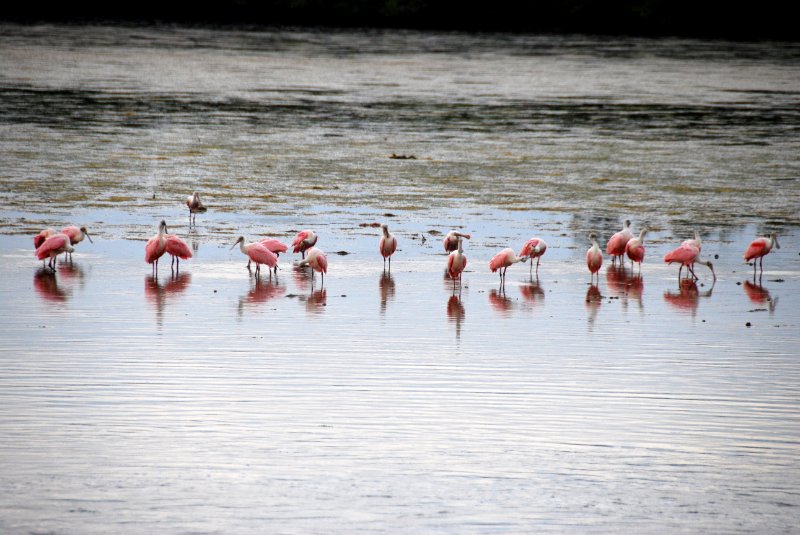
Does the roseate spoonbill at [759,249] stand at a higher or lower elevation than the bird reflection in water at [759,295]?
higher

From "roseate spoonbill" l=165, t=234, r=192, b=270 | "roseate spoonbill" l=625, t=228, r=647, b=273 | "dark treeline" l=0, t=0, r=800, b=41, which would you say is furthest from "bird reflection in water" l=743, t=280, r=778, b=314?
"dark treeline" l=0, t=0, r=800, b=41

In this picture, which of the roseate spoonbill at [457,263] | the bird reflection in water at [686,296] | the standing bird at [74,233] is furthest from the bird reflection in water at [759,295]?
the standing bird at [74,233]

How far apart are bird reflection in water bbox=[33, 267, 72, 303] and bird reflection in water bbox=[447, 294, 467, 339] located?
312 cm

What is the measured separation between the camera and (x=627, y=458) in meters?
6.96

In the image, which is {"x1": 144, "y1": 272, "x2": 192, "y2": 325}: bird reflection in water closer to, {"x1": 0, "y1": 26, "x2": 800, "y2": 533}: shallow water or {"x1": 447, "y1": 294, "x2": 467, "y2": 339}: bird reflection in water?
{"x1": 0, "y1": 26, "x2": 800, "y2": 533}: shallow water

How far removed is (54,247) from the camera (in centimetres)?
1191

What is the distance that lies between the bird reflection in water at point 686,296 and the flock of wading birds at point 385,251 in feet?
0.82

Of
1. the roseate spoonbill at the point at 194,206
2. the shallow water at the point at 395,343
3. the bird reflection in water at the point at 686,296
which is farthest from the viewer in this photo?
the roseate spoonbill at the point at 194,206

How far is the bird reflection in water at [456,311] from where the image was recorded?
401 inches

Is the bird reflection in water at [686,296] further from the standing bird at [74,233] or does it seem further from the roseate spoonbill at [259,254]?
the standing bird at [74,233]

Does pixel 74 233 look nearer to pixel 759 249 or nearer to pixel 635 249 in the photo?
pixel 635 249

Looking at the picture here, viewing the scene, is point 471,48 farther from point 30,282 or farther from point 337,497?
point 337,497

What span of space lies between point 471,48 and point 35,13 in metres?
34.3

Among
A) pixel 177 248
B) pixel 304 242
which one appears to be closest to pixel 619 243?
pixel 304 242
